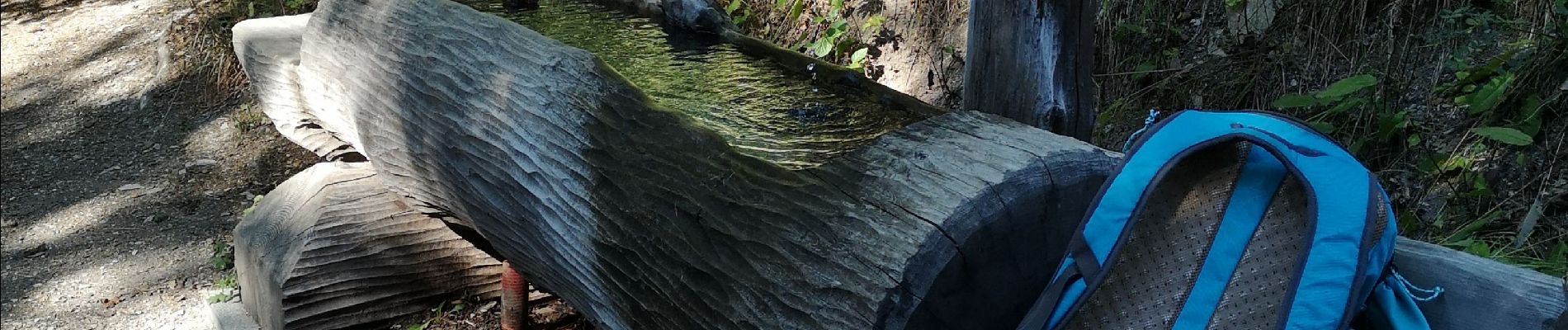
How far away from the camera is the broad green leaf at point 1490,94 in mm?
2785

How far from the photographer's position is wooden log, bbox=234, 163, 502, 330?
3.28 m

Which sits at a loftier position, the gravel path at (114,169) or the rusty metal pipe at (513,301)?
the rusty metal pipe at (513,301)

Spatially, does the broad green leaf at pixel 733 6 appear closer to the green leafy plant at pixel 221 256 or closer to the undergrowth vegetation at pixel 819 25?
the undergrowth vegetation at pixel 819 25

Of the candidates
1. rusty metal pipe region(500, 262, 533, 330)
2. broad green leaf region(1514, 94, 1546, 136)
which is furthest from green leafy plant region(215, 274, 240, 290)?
broad green leaf region(1514, 94, 1546, 136)

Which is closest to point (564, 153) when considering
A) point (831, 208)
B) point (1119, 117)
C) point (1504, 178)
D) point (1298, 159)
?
point (831, 208)

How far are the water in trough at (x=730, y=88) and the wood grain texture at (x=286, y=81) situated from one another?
33.3 inches

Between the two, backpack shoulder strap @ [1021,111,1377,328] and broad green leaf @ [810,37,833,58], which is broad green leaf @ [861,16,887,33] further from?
backpack shoulder strap @ [1021,111,1377,328]

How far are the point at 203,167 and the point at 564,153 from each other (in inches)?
158

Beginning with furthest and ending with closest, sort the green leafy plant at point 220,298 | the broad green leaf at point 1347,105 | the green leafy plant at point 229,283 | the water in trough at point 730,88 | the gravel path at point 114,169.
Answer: the gravel path at point 114,169
the green leafy plant at point 229,283
the green leafy plant at point 220,298
the broad green leaf at point 1347,105
the water in trough at point 730,88

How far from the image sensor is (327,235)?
3.27 meters

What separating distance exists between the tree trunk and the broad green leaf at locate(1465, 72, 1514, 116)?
100 cm

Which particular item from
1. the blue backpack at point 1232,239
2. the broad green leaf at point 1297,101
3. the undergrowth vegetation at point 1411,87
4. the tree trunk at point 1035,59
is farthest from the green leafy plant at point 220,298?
the broad green leaf at point 1297,101

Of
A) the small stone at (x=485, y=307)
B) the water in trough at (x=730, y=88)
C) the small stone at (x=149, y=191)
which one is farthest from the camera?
the small stone at (x=149, y=191)

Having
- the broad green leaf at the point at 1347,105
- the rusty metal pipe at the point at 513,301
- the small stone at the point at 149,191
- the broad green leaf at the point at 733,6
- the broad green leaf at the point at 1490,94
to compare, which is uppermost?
the broad green leaf at the point at 1490,94
